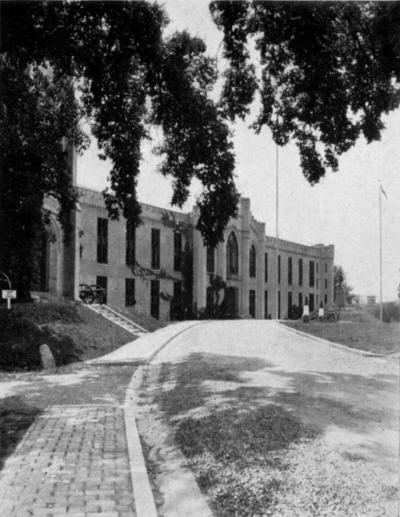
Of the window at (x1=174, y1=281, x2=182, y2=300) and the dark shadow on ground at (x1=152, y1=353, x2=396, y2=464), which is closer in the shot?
the dark shadow on ground at (x1=152, y1=353, x2=396, y2=464)

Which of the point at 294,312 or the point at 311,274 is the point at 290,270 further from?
the point at 311,274

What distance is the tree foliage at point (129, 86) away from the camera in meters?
11.2

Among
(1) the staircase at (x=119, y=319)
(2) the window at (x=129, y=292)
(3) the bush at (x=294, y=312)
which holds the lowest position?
(3) the bush at (x=294, y=312)

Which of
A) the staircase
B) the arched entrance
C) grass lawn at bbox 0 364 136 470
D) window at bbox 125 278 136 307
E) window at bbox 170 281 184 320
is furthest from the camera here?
the arched entrance

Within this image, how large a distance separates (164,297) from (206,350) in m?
22.4

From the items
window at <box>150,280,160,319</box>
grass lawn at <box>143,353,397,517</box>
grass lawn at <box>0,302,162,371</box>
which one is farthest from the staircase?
grass lawn at <box>143,353,397,517</box>

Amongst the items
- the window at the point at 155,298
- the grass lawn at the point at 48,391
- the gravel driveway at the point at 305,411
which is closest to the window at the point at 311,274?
the window at the point at 155,298

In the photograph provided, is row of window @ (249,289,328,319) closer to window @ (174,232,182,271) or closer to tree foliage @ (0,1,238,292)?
window @ (174,232,182,271)

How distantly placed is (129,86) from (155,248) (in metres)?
25.8

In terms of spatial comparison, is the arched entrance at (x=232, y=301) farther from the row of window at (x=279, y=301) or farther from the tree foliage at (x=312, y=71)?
the tree foliage at (x=312, y=71)

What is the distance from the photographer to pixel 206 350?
1795 centimetres

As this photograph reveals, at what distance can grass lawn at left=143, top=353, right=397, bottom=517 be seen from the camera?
482 centimetres

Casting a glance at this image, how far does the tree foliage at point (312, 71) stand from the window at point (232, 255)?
33.8m

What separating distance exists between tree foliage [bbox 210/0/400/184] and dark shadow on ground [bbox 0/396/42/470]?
780 cm
